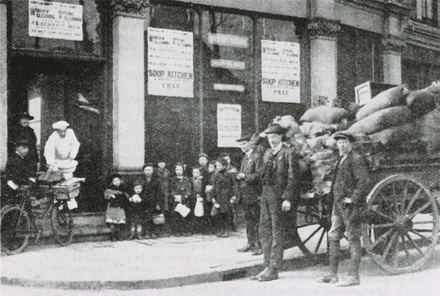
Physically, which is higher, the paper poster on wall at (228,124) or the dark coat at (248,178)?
the paper poster on wall at (228,124)

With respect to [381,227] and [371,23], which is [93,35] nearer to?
[381,227]

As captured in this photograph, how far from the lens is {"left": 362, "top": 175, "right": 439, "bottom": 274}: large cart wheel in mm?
7410

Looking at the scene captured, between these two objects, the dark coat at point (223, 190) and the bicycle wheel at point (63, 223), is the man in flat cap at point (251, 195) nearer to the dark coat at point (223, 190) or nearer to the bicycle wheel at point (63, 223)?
the dark coat at point (223, 190)

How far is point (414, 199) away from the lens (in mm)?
7598

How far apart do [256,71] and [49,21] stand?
183 inches

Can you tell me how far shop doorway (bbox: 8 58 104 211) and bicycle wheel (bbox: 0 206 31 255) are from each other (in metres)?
1.78

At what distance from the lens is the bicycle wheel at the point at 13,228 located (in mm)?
9031

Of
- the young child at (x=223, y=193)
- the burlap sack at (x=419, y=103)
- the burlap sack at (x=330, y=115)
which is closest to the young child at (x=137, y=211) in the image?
the young child at (x=223, y=193)

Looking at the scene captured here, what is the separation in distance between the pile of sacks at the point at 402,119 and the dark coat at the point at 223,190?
3.22 meters

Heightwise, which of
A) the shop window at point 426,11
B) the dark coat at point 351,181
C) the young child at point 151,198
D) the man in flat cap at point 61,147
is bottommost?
the young child at point 151,198

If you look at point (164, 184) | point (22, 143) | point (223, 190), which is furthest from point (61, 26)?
point (223, 190)

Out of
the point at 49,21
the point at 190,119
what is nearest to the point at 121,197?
the point at 190,119

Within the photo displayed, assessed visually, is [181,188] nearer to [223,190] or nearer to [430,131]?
[223,190]

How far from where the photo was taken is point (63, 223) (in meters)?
9.94
